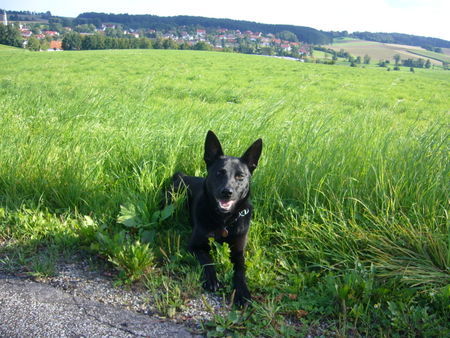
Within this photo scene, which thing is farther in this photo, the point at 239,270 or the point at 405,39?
the point at 405,39

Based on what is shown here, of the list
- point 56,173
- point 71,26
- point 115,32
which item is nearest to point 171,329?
point 56,173

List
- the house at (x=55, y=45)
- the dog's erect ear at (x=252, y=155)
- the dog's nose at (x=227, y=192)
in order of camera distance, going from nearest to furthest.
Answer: the dog's nose at (x=227, y=192), the dog's erect ear at (x=252, y=155), the house at (x=55, y=45)

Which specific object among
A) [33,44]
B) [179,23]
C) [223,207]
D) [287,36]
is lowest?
[223,207]

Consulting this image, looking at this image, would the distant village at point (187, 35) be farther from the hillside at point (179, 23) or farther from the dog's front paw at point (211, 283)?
the dog's front paw at point (211, 283)

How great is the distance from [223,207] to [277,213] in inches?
34.1

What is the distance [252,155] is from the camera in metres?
3.60

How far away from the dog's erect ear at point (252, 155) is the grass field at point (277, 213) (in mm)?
406

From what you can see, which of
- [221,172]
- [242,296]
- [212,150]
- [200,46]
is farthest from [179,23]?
[242,296]

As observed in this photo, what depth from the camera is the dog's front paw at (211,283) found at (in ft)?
9.46

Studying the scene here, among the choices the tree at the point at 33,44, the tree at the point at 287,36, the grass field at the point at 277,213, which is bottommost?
the grass field at the point at 277,213

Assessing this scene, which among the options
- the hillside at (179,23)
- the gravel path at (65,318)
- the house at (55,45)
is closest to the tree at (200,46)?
the house at (55,45)

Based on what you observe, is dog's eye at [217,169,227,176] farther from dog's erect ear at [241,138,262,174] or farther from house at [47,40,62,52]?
house at [47,40,62,52]

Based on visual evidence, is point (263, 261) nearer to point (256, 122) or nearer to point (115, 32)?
point (256, 122)

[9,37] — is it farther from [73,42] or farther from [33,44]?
[73,42]
